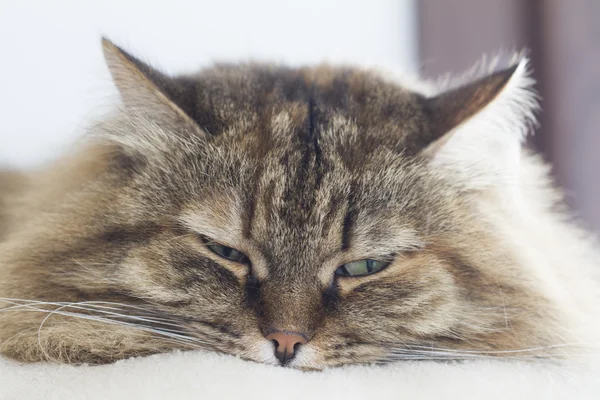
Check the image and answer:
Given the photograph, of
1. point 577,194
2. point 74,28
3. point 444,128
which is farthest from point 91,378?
point 577,194

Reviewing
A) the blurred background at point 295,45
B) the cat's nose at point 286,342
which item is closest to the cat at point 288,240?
the cat's nose at point 286,342

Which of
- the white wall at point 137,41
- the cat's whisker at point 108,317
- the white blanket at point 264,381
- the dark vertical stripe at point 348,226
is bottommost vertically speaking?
the white blanket at point 264,381

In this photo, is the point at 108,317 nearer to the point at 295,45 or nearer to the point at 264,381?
the point at 264,381

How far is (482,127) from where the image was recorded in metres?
1.18

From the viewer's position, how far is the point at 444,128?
1158 millimetres

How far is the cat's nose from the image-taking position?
0.99m

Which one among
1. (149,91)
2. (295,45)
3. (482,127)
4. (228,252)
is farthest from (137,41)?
(482,127)

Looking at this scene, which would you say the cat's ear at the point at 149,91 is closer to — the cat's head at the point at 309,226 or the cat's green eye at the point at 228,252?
the cat's head at the point at 309,226

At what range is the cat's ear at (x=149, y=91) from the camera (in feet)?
3.58

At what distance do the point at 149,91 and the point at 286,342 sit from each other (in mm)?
507

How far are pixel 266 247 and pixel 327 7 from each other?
1.66 meters

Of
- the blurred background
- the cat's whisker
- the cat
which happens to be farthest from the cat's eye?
the blurred background

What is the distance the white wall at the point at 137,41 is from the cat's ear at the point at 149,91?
11cm

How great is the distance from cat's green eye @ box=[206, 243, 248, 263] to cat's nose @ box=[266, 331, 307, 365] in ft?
0.51
